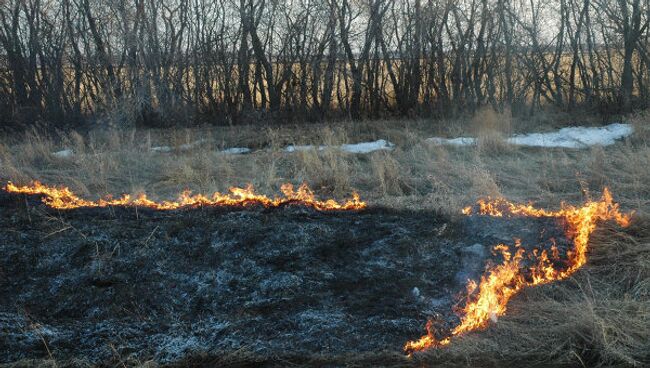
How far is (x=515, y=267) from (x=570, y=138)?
680 cm

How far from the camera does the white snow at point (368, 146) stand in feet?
33.4

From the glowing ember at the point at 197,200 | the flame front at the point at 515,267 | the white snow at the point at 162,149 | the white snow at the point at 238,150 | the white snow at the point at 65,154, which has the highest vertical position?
the white snow at the point at 65,154

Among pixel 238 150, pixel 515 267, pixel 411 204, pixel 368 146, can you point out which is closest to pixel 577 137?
pixel 368 146

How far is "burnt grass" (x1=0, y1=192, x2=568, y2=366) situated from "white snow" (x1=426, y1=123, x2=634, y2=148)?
4767 millimetres

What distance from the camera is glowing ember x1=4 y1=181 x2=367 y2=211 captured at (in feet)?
20.5

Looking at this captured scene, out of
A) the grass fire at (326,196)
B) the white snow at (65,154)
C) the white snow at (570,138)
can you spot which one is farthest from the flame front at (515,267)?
the white snow at (65,154)

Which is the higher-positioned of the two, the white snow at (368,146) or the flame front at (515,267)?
the white snow at (368,146)

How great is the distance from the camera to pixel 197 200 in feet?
21.3

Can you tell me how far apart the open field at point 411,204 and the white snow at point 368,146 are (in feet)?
1.06

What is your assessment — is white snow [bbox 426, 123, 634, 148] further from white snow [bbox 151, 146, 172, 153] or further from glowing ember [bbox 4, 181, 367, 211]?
white snow [bbox 151, 146, 172, 153]

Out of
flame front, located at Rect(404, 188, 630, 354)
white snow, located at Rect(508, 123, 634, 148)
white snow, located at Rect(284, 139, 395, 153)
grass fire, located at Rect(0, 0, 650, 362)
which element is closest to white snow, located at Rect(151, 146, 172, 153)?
grass fire, located at Rect(0, 0, 650, 362)

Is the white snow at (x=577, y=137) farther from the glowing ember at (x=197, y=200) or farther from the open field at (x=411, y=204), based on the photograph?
the glowing ember at (x=197, y=200)

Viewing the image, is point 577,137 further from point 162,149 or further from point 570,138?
point 162,149

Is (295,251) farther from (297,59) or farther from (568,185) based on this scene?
(297,59)
